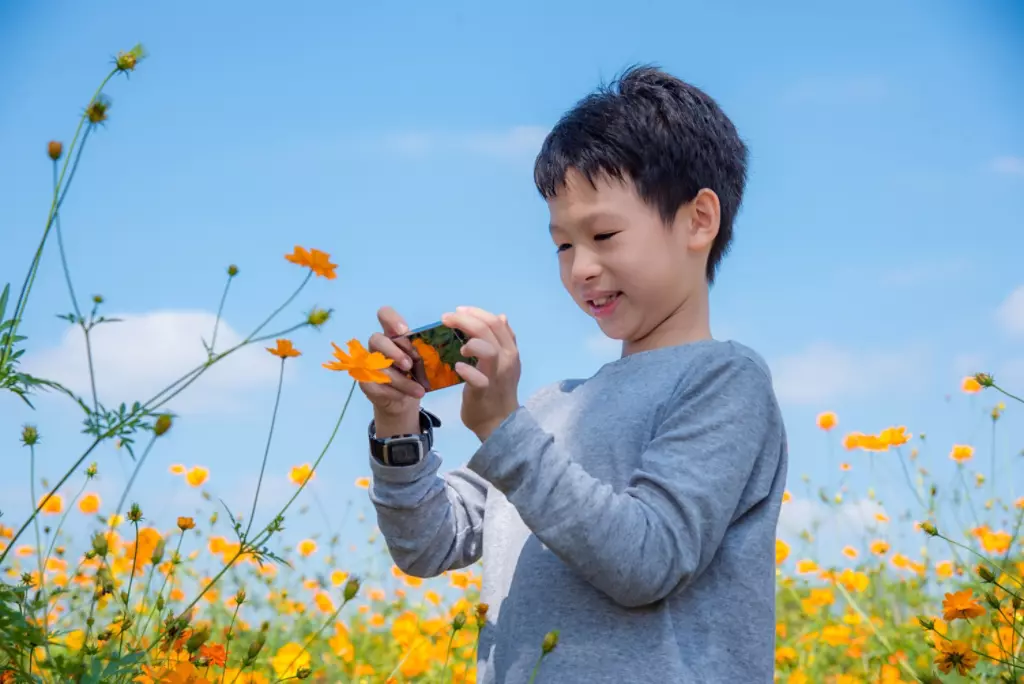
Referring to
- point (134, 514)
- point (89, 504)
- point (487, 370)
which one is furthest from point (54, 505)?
point (487, 370)

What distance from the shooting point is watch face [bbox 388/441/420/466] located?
148cm

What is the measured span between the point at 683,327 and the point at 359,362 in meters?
0.49

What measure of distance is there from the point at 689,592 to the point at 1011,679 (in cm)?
73

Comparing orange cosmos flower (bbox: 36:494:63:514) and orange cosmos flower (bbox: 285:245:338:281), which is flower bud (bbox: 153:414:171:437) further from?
orange cosmos flower (bbox: 36:494:63:514)

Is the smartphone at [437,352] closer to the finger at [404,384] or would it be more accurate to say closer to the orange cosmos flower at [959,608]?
the finger at [404,384]

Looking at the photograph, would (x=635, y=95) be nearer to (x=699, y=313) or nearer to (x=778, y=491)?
(x=699, y=313)

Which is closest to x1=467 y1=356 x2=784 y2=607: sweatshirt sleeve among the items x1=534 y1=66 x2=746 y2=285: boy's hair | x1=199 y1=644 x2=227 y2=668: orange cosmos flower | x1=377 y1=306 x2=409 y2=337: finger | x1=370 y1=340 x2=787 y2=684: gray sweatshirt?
x1=370 y1=340 x2=787 y2=684: gray sweatshirt

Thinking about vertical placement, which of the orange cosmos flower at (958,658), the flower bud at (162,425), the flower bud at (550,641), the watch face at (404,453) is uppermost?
the flower bud at (162,425)

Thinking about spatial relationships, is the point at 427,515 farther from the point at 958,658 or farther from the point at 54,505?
the point at 54,505

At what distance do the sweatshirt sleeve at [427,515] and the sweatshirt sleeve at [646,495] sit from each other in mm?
277

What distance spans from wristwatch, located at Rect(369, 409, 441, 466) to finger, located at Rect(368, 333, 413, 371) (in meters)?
0.14

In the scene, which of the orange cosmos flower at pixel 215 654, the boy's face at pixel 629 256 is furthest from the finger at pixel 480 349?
the orange cosmos flower at pixel 215 654

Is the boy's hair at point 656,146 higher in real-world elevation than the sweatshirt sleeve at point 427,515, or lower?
higher

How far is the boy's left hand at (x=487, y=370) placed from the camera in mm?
1251
